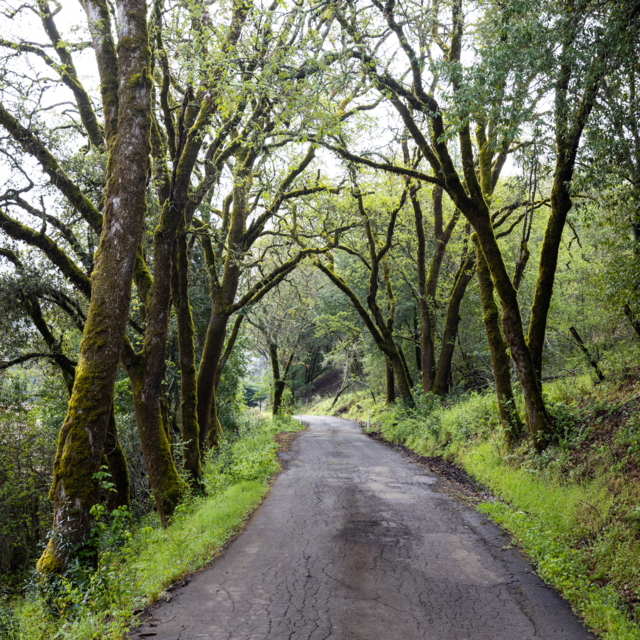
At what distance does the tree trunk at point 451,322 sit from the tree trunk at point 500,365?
3.73 metres

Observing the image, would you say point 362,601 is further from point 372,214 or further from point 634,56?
point 372,214

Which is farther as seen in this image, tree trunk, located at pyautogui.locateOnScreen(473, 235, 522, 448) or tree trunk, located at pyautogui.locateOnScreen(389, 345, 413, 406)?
tree trunk, located at pyautogui.locateOnScreen(389, 345, 413, 406)

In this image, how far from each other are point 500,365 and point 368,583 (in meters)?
6.47

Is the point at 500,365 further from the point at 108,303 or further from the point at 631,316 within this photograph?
the point at 108,303

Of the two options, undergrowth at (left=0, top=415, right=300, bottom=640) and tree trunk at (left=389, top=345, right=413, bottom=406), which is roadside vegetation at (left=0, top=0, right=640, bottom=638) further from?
tree trunk at (left=389, top=345, right=413, bottom=406)

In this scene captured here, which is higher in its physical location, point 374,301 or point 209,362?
point 374,301

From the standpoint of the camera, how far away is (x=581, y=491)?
630 cm

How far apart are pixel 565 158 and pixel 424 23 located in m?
4.09

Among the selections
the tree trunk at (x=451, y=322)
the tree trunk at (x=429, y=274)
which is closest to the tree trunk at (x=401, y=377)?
the tree trunk at (x=429, y=274)

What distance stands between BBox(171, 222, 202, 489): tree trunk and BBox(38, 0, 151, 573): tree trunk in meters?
3.53

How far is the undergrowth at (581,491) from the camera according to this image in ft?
14.3

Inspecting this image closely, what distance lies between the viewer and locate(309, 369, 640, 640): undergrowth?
4.35m

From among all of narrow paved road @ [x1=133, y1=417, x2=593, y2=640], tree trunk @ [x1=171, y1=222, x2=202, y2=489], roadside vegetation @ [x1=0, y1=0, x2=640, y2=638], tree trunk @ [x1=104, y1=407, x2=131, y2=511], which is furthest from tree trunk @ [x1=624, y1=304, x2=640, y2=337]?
tree trunk @ [x1=104, y1=407, x2=131, y2=511]

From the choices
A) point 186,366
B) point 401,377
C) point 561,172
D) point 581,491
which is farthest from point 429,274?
point 581,491
